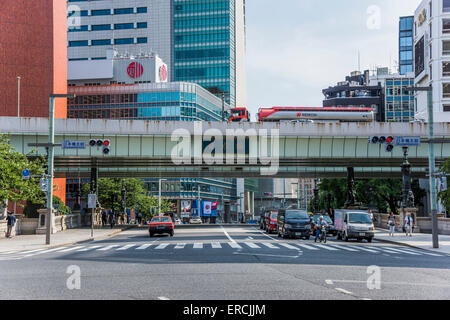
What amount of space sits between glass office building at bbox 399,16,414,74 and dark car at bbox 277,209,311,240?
133023 millimetres

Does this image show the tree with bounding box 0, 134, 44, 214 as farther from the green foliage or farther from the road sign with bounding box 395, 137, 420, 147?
the road sign with bounding box 395, 137, 420, 147

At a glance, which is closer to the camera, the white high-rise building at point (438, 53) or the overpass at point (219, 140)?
the overpass at point (219, 140)

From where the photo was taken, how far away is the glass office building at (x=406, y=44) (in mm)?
157500

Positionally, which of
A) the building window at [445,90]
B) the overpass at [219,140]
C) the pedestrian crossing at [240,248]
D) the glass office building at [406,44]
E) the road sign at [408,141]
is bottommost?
the pedestrian crossing at [240,248]

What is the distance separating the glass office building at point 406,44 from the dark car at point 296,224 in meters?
133

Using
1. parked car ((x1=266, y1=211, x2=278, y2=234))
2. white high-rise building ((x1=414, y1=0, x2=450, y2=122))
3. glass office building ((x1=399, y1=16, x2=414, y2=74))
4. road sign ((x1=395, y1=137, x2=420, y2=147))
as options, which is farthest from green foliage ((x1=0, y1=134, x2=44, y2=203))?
glass office building ((x1=399, y1=16, x2=414, y2=74))

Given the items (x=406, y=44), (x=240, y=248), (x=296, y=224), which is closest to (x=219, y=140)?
(x=296, y=224)

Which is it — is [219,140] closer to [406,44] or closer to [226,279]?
[226,279]

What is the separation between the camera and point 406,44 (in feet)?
520

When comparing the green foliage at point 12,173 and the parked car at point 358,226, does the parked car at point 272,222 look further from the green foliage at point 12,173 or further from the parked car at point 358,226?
the green foliage at point 12,173

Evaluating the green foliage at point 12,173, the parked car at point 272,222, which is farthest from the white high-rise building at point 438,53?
the green foliage at point 12,173

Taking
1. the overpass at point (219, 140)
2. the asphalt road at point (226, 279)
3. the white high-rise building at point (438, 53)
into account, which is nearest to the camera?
the asphalt road at point (226, 279)

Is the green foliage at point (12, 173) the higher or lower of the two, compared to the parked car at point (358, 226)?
higher

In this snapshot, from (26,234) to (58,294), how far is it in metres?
34.3
